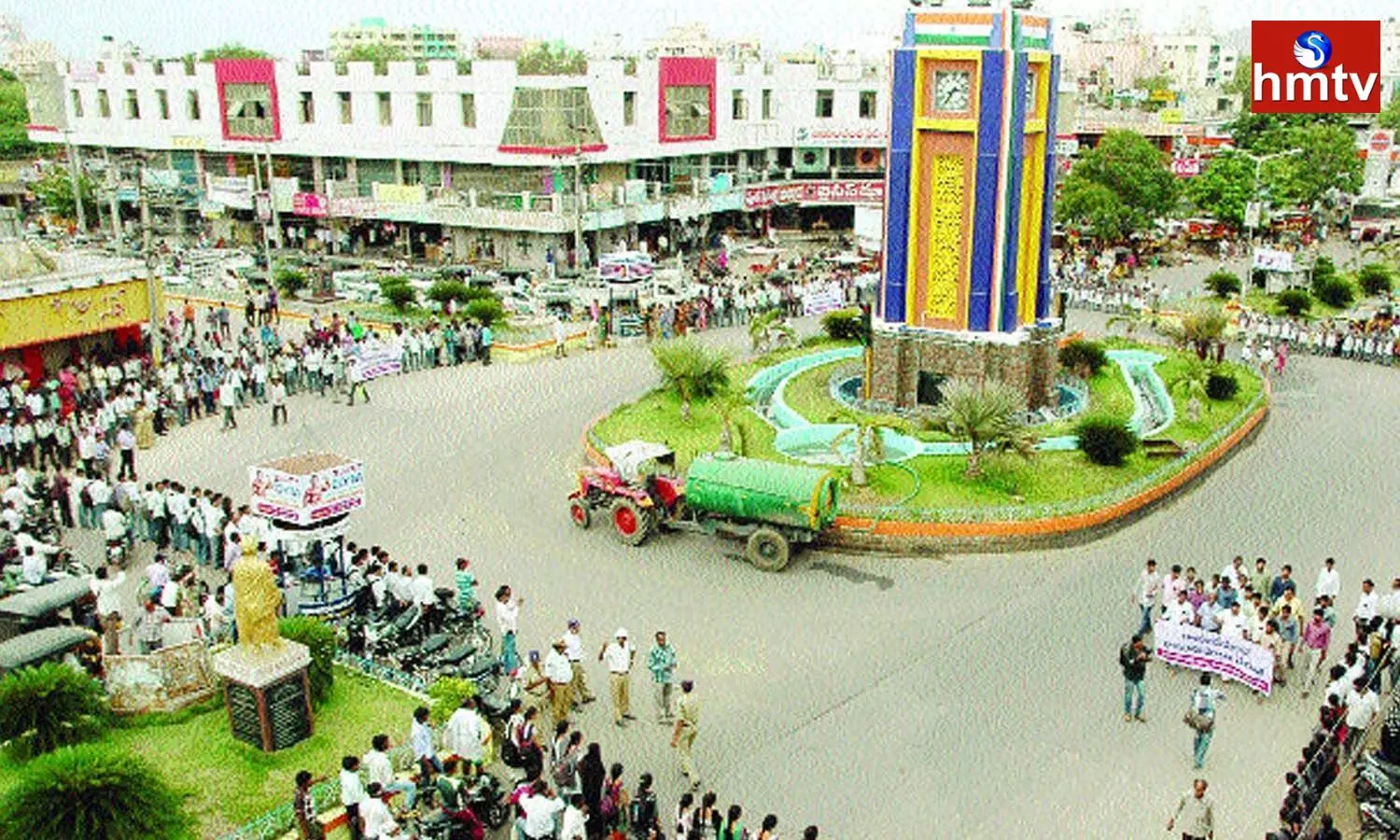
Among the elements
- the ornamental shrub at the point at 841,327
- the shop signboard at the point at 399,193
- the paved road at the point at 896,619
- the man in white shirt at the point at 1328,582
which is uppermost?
the shop signboard at the point at 399,193

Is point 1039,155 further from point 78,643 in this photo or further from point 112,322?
point 112,322

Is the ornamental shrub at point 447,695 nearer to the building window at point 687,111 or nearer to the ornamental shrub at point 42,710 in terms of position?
Answer: the ornamental shrub at point 42,710

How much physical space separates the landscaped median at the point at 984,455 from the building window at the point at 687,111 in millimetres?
27041

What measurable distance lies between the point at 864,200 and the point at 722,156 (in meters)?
7.21

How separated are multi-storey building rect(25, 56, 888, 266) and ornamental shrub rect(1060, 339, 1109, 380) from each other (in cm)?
2407

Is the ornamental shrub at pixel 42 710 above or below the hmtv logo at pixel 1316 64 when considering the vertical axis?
below

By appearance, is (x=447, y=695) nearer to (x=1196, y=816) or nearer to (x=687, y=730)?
(x=687, y=730)

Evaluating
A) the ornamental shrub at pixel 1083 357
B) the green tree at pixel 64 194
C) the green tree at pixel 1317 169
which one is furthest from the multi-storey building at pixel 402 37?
the ornamental shrub at pixel 1083 357

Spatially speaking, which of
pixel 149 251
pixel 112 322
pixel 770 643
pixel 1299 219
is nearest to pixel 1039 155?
pixel 770 643

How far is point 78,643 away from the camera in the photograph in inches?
585

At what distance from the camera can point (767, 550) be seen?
1959cm

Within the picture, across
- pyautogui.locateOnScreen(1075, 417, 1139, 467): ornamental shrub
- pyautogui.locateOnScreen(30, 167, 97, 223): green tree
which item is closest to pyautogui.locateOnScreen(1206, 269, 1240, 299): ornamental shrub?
pyautogui.locateOnScreen(1075, 417, 1139, 467): ornamental shrub

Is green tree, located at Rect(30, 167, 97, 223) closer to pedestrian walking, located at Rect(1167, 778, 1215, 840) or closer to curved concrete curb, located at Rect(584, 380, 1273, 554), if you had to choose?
curved concrete curb, located at Rect(584, 380, 1273, 554)

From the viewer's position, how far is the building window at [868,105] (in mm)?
61719
